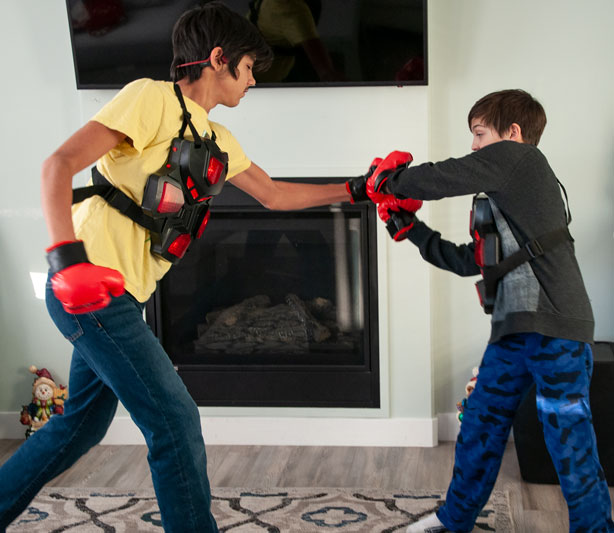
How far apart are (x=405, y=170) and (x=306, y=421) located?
4.38 ft

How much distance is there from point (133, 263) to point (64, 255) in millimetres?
260

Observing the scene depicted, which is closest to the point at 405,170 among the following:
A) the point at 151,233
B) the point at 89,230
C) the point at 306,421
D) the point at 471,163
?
the point at 471,163

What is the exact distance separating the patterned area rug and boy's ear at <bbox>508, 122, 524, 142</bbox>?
1.09 m

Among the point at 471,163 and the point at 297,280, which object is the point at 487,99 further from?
the point at 297,280

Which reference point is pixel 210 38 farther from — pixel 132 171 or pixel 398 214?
pixel 398 214

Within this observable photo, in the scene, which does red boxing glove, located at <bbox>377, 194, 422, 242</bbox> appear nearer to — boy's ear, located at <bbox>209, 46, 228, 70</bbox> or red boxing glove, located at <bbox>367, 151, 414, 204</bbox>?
red boxing glove, located at <bbox>367, 151, 414, 204</bbox>

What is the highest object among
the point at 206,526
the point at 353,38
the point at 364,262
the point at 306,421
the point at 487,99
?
the point at 353,38

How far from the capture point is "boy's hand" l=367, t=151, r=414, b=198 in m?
2.11

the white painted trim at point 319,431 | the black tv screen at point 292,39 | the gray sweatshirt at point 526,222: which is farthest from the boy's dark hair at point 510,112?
the white painted trim at point 319,431

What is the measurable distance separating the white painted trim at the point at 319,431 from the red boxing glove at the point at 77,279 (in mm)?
1642

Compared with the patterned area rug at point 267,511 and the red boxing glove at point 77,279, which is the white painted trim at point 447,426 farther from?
the red boxing glove at point 77,279

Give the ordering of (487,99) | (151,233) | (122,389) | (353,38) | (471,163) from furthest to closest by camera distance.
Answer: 1. (353,38)
2. (487,99)
3. (471,163)
4. (151,233)
5. (122,389)

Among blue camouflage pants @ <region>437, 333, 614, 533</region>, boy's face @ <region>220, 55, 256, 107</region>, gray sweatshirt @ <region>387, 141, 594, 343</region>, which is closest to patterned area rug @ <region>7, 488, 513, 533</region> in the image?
blue camouflage pants @ <region>437, 333, 614, 533</region>

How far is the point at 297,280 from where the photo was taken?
304cm
